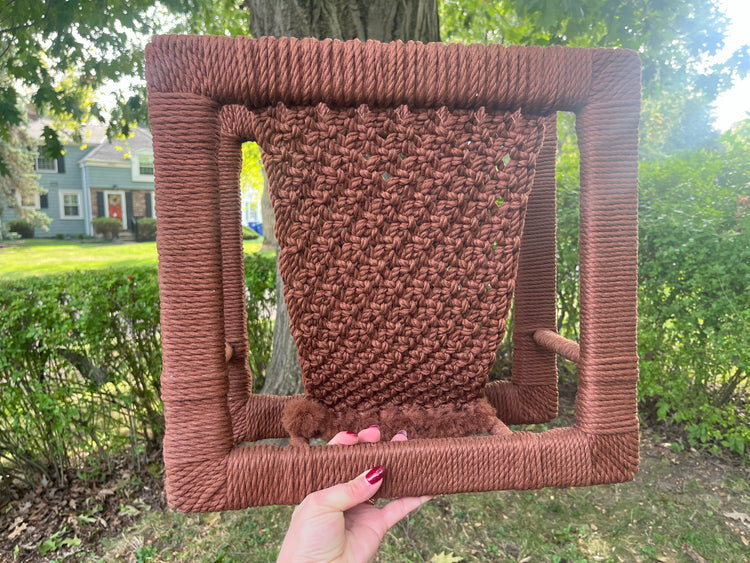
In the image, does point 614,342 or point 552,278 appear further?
point 552,278

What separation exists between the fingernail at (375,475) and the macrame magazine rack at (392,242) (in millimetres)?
16

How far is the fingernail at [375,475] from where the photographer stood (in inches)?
25.6

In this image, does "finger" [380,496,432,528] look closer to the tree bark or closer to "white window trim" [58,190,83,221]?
the tree bark

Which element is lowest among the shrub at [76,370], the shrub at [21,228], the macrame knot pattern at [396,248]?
the shrub at [76,370]

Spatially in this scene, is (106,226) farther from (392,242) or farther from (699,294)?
(392,242)

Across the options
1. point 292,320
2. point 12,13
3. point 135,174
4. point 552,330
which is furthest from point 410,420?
point 135,174

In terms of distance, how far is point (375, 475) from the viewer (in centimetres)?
65

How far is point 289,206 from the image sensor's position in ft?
2.31

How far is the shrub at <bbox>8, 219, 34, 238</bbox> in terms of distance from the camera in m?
11.0

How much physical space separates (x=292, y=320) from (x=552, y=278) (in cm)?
62

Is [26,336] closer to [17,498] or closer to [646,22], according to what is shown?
[17,498]

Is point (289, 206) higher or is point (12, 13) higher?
point (12, 13)

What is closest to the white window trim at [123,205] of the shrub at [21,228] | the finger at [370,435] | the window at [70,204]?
the window at [70,204]

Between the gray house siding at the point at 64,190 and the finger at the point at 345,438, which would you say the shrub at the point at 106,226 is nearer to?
the gray house siding at the point at 64,190
